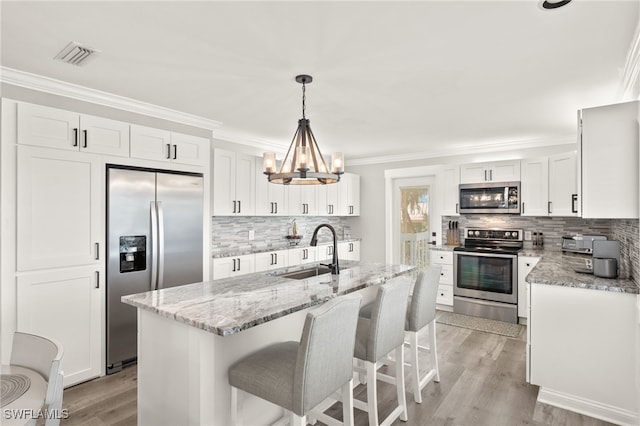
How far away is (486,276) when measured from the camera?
490 centimetres

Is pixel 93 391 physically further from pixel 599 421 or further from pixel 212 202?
pixel 599 421

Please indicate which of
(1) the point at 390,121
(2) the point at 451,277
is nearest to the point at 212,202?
(1) the point at 390,121

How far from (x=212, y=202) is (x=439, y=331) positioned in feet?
10.4

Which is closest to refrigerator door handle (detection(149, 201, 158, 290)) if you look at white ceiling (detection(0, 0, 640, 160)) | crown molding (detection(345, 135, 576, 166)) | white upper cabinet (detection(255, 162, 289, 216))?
white ceiling (detection(0, 0, 640, 160))

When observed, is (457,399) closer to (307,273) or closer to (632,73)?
(307,273)

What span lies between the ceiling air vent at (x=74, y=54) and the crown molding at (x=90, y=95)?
1.68ft

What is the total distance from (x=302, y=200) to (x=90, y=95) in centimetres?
307

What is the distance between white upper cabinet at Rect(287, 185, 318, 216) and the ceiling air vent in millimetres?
3103

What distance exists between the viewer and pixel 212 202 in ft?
13.7

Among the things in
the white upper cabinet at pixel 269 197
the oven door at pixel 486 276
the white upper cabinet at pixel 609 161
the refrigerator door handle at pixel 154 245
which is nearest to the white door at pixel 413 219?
the oven door at pixel 486 276

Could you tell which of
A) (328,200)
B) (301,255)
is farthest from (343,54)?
(328,200)

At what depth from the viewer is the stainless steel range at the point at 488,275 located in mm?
4707

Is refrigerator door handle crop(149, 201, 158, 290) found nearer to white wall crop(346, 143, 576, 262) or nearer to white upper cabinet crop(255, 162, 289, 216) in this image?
white upper cabinet crop(255, 162, 289, 216)

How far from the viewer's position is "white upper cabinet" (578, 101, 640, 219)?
2.42 metres
